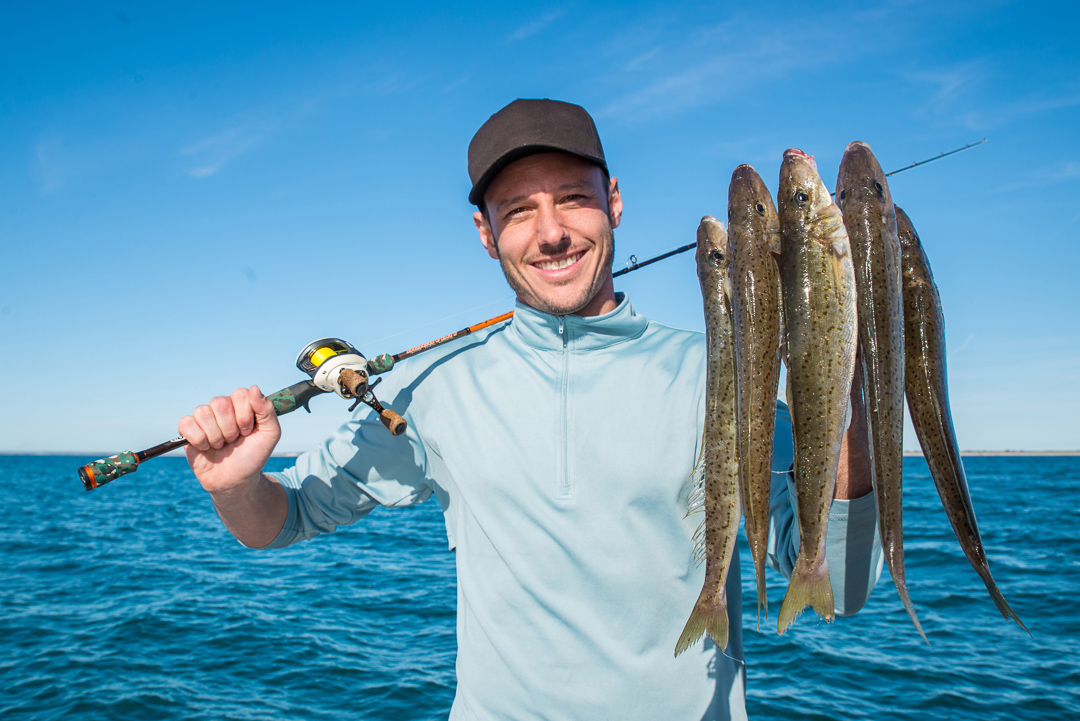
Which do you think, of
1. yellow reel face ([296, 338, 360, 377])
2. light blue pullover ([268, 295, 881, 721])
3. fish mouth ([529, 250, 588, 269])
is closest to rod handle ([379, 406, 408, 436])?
light blue pullover ([268, 295, 881, 721])

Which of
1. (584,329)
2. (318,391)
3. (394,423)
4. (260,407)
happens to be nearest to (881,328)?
(584,329)

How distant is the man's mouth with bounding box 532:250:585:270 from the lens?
2.65 meters

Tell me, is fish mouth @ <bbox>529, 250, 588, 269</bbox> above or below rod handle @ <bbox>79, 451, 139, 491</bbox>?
above

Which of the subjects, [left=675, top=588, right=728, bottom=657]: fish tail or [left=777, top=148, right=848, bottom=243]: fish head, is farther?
[left=675, top=588, right=728, bottom=657]: fish tail

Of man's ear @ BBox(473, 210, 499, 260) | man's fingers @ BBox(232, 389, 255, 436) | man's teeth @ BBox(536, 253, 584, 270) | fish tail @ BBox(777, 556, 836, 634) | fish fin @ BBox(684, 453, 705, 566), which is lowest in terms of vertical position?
fish tail @ BBox(777, 556, 836, 634)

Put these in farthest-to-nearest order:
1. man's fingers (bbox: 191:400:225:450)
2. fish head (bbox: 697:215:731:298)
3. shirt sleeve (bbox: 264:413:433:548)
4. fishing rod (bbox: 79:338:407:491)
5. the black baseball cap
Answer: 1. shirt sleeve (bbox: 264:413:433:548)
2. the black baseball cap
3. fishing rod (bbox: 79:338:407:491)
4. man's fingers (bbox: 191:400:225:450)
5. fish head (bbox: 697:215:731:298)

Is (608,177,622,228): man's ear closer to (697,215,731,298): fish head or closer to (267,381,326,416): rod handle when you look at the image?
(697,215,731,298): fish head

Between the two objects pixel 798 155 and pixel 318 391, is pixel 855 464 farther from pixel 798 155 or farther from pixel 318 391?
pixel 318 391

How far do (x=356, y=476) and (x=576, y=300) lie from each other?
123 cm

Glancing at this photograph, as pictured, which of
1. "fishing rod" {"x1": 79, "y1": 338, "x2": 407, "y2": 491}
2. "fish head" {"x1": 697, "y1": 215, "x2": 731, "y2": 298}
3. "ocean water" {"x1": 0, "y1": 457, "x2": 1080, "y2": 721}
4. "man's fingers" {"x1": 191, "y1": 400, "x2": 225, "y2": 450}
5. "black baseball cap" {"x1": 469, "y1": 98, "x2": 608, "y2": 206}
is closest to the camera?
"fish head" {"x1": 697, "y1": 215, "x2": 731, "y2": 298}

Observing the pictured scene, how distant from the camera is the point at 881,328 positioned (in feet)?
5.93

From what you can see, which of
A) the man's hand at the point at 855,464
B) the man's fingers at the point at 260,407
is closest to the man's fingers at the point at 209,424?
the man's fingers at the point at 260,407

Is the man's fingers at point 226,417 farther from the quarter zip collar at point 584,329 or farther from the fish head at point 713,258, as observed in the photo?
the fish head at point 713,258

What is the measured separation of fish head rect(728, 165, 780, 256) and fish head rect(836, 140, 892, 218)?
0.19 meters
